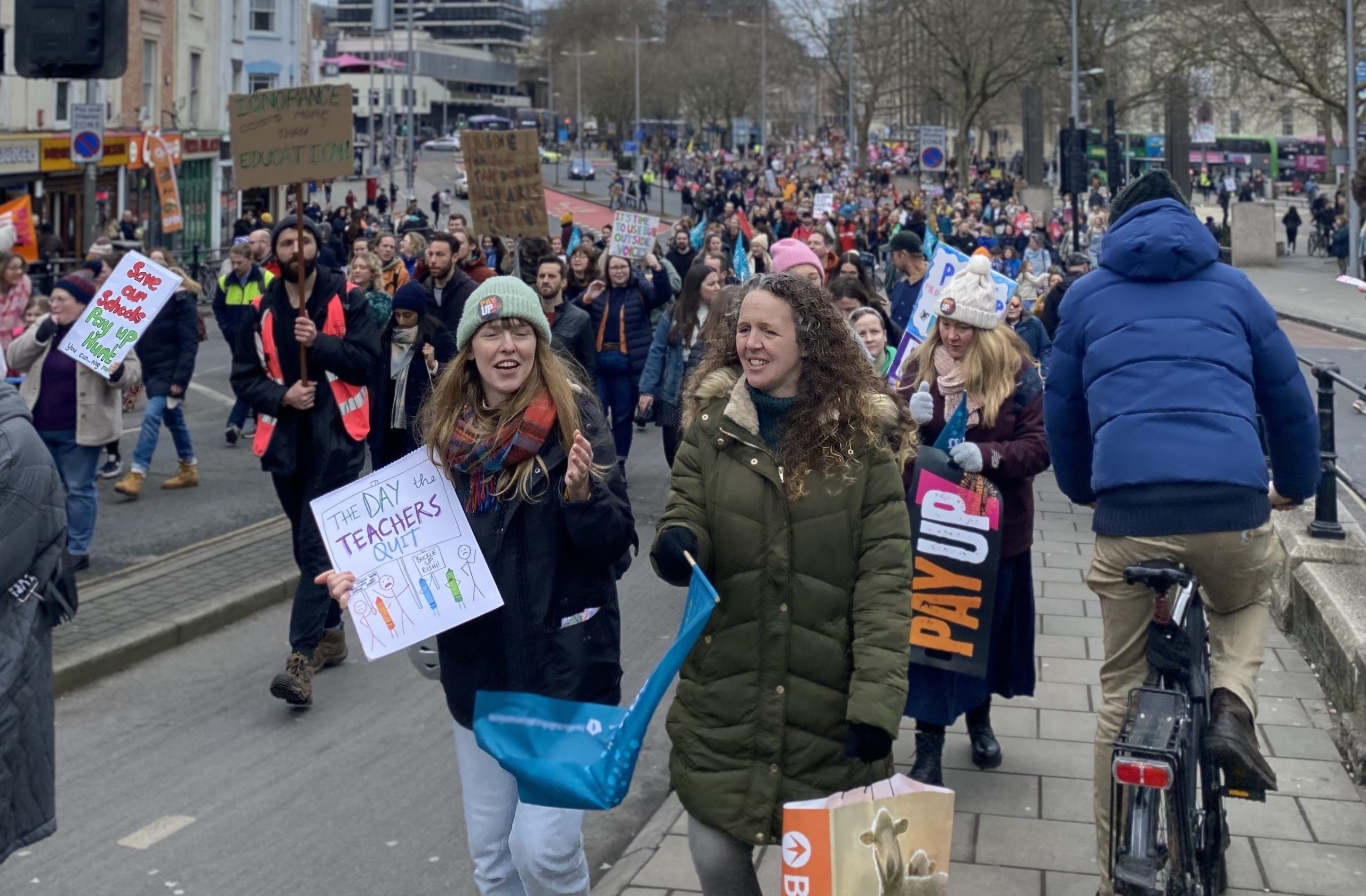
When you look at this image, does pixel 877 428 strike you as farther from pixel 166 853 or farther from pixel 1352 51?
pixel 1352 51

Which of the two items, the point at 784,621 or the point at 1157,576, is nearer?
the point at 784,621

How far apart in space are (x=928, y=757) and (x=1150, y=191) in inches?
84.3

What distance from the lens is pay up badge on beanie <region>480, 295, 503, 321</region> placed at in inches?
157

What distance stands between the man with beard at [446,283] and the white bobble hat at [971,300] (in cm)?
323

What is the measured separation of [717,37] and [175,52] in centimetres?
7491

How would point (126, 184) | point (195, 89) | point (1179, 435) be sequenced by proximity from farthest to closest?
point (195, 89), point (126, 184), point (1179, 435)

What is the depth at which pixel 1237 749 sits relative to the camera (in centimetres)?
407

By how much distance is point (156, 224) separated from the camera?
3888 centimetres

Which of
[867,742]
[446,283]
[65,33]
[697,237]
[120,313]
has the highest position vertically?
[697,237]

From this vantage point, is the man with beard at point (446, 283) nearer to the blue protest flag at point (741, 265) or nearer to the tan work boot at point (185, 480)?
the tan work boot at point (185, 480)

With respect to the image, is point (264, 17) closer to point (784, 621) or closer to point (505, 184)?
point (505, 184)

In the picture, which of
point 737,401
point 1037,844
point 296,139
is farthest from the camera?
point 296,139

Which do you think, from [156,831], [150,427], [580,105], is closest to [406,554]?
[156,831]

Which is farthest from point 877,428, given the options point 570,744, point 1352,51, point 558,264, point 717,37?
point 717,37
